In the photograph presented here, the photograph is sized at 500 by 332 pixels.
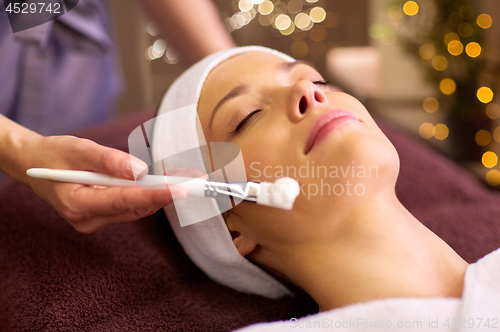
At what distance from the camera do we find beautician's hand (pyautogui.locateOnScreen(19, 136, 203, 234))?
1.84ft

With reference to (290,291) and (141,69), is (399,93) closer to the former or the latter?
(141,69)

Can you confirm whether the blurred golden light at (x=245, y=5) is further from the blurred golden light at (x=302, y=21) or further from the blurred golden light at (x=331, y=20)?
the blurred golden light at (x=331, y=20)

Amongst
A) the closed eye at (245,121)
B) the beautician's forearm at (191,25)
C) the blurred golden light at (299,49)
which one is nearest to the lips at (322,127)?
the closed eye at (245,121)

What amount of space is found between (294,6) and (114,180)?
2424 mm

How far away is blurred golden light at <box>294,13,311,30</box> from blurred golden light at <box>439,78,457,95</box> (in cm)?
108

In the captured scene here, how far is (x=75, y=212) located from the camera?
630 millimetres

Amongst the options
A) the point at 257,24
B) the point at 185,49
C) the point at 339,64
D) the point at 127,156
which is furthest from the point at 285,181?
the point at 257,24

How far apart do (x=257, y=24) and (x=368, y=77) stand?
943 millimetres

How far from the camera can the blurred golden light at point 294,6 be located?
8.54 ft

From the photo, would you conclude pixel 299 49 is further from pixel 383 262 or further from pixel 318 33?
pixel 383 262

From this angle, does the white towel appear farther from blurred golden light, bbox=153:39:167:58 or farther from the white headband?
blurred golden light, bbox=153:39:167:58

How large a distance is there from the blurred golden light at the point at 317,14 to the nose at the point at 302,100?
91.6 inches

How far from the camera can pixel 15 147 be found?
717 mm

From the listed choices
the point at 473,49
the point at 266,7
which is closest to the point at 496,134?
the point at 473,49
